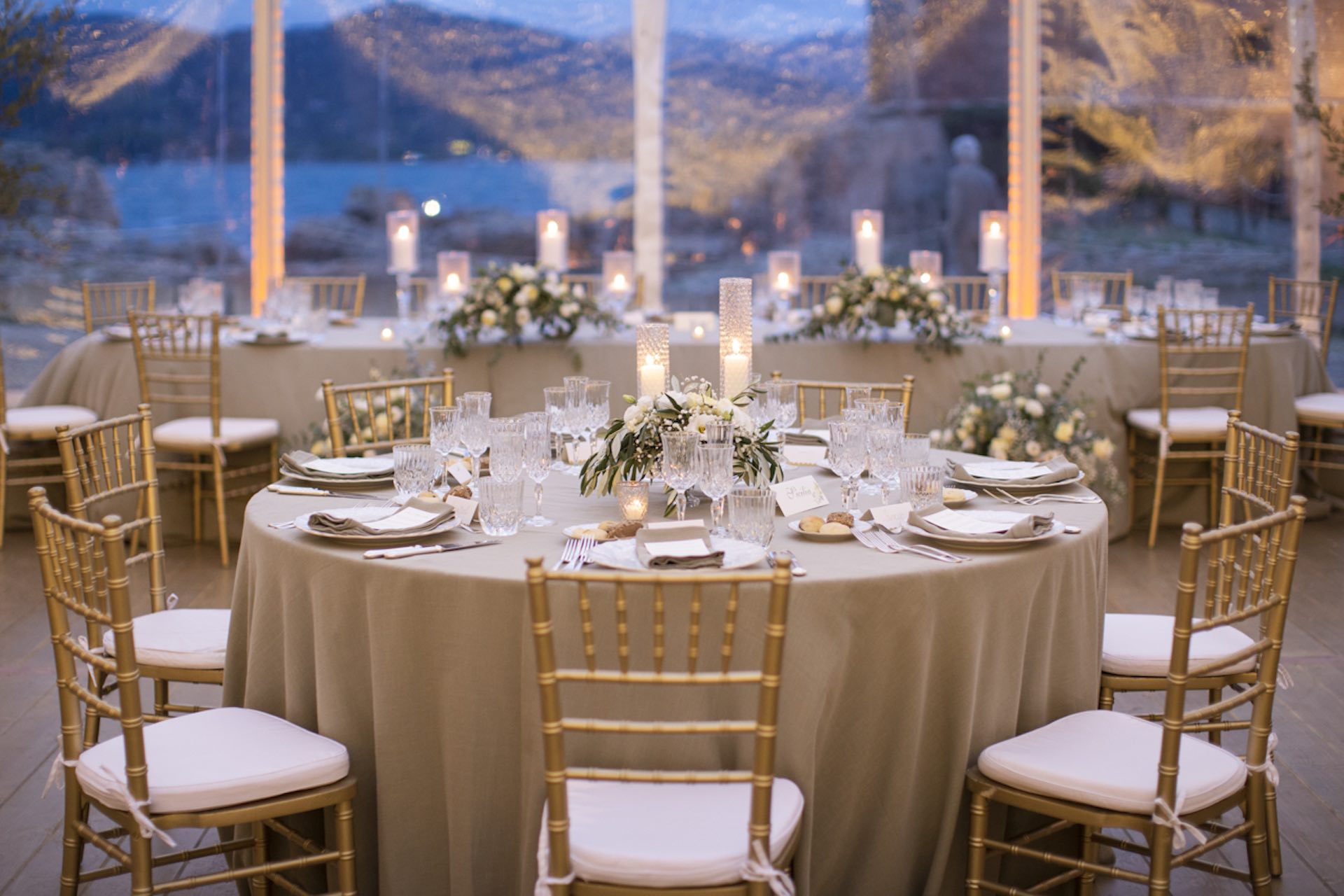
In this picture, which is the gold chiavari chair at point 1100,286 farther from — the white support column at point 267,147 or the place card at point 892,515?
the white support column at point 267,147

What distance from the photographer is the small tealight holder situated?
2.90 m

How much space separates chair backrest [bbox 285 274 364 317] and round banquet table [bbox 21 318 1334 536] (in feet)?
5.12

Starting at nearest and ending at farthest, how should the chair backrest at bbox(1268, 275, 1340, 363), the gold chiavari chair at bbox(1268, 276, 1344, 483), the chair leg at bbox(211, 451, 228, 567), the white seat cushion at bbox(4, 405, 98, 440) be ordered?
1. the chair leg at bbox(211, 451, 228, 567)
2. the white seat cushion at bbox(4, 405, 98, 440)
3. the gold chiavari chair at bbox(1268, 276, 1344, 483)
4. the chair backrest at bbox(1268, 275, 1340, 363)

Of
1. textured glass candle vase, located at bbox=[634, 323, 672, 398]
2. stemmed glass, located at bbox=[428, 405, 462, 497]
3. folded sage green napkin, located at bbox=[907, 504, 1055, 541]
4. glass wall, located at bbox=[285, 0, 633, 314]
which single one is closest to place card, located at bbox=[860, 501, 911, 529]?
folded sage green napkin, located at bbox=[907, 504, 1055, 541]

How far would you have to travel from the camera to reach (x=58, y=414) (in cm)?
601

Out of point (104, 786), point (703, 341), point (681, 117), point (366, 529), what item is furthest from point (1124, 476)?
point (104, 786)

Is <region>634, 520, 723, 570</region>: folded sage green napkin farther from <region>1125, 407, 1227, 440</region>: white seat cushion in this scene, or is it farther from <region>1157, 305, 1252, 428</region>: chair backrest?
<region>1125, 407, 1227, 440</region>: white seat cushion

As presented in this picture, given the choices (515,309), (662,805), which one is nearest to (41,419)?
(515,309)

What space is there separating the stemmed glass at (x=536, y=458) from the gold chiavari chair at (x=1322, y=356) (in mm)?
4702

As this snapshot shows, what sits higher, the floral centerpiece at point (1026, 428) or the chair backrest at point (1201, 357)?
the chair backrest at point (1201, 357)

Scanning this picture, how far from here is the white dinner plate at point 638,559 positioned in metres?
2.43

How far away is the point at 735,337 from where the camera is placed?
324cm

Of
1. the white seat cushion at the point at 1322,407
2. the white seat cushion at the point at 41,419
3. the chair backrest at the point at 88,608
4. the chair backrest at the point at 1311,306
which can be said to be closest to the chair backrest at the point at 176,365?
the white seat cushion at the point at 41,419

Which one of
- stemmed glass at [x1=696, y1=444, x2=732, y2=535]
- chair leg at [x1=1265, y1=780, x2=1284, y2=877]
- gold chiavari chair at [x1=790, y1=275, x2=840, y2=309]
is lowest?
chair leg at [x1=1265, y1=780, x2=1284, y2=877]
